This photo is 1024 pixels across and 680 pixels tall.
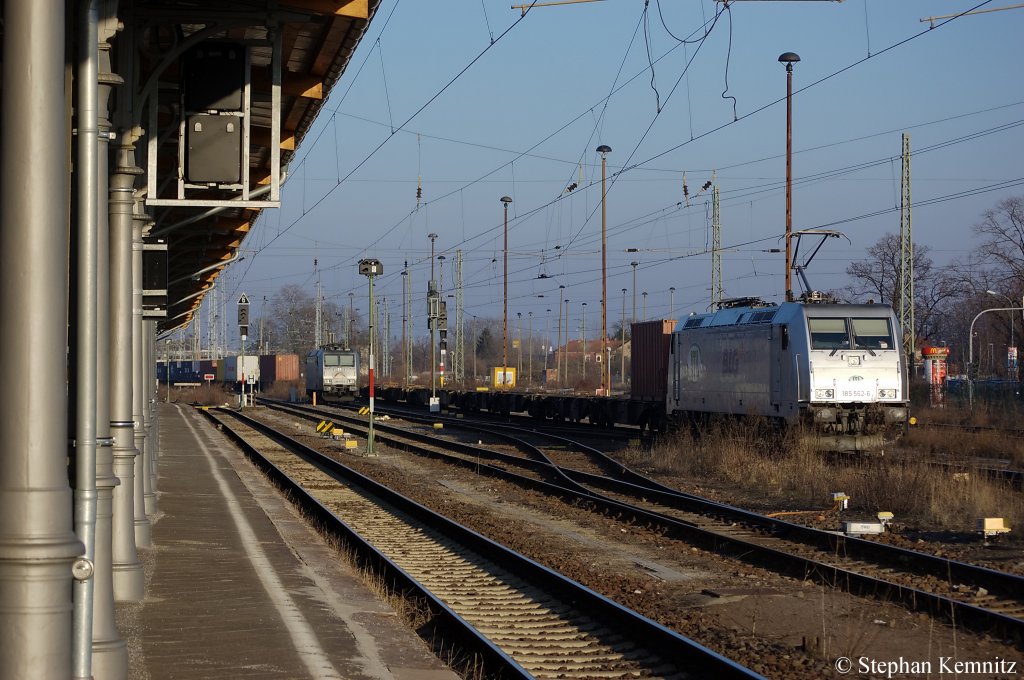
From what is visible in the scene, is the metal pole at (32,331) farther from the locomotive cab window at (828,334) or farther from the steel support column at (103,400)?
the locomotive cab window at (828,334)

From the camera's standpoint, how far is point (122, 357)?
8.42 m

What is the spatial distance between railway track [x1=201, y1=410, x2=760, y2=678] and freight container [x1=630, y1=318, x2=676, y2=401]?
17.2 metres

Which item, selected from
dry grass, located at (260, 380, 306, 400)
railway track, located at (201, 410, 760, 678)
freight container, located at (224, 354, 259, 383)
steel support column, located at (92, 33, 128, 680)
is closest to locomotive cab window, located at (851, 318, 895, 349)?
railway track, located at (201, 410, 760, 678)

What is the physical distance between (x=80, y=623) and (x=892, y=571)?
8319 mm

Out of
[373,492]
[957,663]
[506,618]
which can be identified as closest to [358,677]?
[506,618]

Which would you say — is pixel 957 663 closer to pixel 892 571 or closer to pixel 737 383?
pixel 892 571

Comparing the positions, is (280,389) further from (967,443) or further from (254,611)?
(254,611)

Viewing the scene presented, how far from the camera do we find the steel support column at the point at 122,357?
8242mm

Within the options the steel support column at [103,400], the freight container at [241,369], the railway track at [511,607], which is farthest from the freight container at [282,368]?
the steel support column at [103,400]

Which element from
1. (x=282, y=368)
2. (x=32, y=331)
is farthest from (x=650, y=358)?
(x=282, y=368)

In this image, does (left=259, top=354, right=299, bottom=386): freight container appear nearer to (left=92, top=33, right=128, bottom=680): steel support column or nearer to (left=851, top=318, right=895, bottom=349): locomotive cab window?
(left=851, top=318, right=895, bottom=349): locomotive cab window

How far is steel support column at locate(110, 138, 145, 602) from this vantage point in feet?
27.0

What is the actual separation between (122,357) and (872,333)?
18.0 metres

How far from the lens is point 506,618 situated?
32.9 ft
